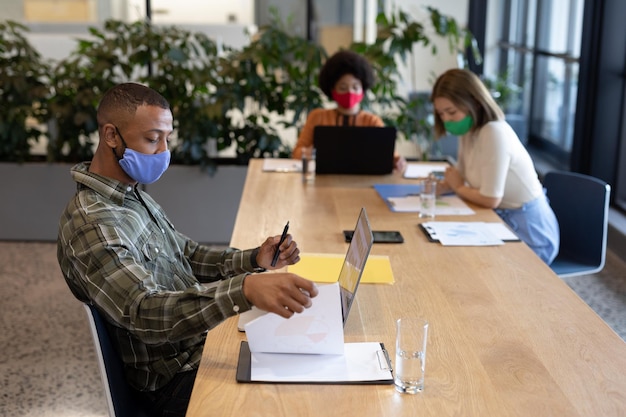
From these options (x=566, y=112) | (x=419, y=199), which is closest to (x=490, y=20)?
(x=566, y=112)

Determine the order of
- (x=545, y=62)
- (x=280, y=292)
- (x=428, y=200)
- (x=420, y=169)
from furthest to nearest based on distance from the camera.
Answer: (x=545, y=62) < (x=420, y=169) < (x=428, y=200) < (x=280, y=292)

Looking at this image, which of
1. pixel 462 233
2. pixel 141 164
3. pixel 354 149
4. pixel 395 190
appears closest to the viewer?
pixel 141 164

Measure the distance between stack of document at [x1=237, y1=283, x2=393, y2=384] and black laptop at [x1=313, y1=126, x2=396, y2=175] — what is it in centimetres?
193

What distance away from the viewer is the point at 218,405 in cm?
156

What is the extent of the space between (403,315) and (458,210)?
1.15 meters

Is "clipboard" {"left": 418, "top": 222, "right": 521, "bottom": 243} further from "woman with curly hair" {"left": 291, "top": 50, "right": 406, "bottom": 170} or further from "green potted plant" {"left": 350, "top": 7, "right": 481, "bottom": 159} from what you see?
"green potted plant" {"left": 350, "top": 7, "right": 481, "bottom": 159}

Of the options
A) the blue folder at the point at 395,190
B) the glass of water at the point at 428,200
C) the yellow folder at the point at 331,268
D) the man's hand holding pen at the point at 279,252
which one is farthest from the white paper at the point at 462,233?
the man's hand holding pen at the point at 279,252

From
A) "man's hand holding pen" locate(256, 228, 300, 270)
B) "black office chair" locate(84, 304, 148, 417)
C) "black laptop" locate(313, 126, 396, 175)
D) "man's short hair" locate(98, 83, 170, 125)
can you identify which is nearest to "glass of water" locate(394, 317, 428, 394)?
"man's hand holding pen" locate(256, 228, 300, 270)

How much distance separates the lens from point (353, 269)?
187cm

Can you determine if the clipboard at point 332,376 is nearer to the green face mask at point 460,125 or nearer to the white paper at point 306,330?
the white paper at point 306,330

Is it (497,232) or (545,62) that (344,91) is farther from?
(545,62)

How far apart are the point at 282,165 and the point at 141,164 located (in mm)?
1989

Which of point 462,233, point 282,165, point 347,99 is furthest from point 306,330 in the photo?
point 347,99

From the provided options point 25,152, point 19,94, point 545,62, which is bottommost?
point 25,152
